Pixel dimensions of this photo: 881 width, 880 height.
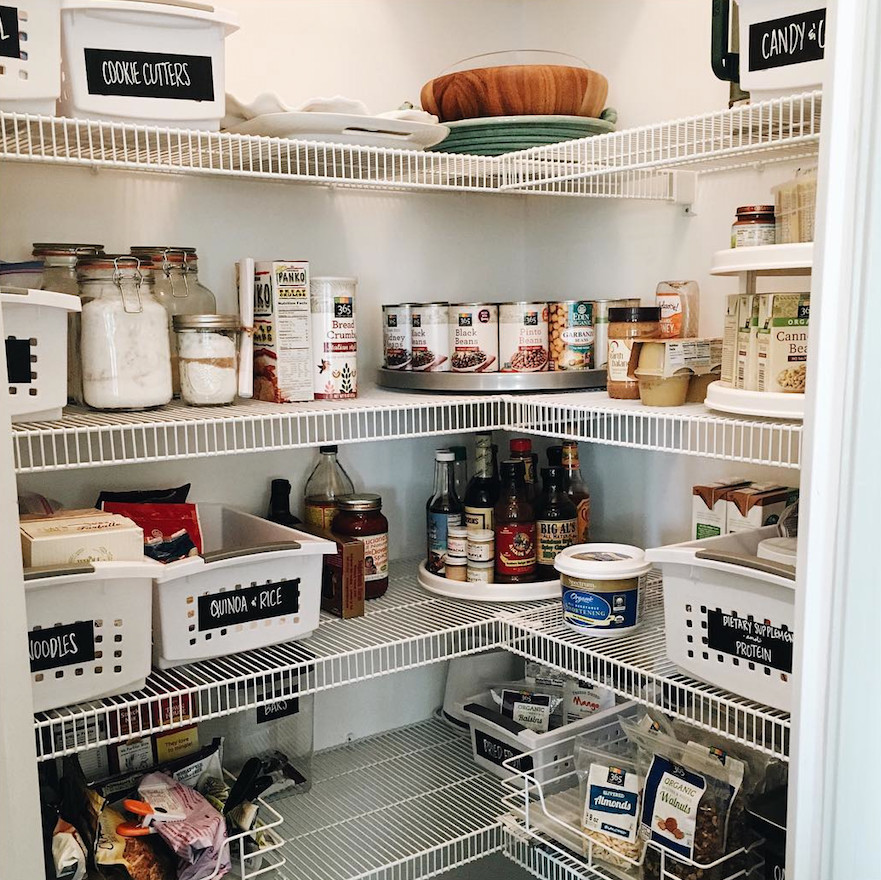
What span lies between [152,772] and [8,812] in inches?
29.4

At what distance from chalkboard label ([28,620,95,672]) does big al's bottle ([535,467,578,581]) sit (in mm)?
765

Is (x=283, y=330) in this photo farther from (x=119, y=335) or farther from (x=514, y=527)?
(x=514, y=527)

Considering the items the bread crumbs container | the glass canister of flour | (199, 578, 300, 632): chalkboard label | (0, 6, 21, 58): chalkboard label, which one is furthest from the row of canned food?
(0, 6, 21, 58): chalkboard label

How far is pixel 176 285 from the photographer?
1.41 metres

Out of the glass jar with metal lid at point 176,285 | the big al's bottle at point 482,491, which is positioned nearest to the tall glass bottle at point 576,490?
the big al's bottle at point 482,491

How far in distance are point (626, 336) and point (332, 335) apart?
1.49ft

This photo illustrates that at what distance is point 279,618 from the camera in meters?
1.35

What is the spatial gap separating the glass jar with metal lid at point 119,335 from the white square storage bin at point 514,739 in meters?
0.81

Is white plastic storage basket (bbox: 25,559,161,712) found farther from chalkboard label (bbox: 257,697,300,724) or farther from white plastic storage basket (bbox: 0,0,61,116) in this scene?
white plastic storage basket (bbox: 0,0,61,116)

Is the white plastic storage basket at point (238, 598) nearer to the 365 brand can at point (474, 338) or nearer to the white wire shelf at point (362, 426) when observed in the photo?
the white wire shelf at point (362, 426)

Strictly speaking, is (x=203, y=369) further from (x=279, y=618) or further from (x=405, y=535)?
(x=405, y=535)

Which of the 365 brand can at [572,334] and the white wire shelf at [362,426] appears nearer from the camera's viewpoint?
the white wire shelf at [362,426]

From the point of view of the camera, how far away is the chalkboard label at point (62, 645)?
1.10 meters

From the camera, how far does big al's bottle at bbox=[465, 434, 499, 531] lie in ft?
5.25
